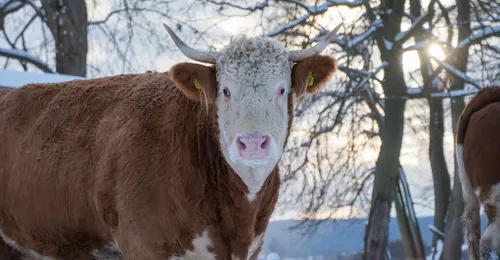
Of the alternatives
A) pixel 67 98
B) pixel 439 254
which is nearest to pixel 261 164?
pixel 67 98

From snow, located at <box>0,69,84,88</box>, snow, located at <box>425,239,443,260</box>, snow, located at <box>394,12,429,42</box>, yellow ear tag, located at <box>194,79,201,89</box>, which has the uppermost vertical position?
snow, located at <box>394,12,429,42</box>

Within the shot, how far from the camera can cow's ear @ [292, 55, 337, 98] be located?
15.1 feet

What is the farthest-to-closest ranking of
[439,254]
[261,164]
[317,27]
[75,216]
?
[439,254]
[317,27]
[75,216]
[261,164]

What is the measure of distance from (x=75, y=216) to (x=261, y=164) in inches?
66.5

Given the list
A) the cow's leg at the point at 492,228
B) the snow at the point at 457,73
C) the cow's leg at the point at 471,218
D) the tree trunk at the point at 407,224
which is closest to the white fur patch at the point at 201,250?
the cow's leg at the point at 492,228

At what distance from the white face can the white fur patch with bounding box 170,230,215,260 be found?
413 millimetres

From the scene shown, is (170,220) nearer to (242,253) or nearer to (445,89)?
(242,253)

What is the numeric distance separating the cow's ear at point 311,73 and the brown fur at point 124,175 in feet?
0.10

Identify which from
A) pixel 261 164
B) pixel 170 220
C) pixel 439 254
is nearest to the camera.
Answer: pixel 261 164

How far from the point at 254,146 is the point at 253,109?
0.29 m

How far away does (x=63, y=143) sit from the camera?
517 centimetres

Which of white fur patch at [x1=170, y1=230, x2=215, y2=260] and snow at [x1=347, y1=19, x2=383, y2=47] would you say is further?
snow at [x1=347, y1=19, x2=383, y2=47]

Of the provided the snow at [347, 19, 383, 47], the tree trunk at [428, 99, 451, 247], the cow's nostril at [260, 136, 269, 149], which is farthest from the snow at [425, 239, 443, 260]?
the cow's nostril at [260, 136, 269, 149]

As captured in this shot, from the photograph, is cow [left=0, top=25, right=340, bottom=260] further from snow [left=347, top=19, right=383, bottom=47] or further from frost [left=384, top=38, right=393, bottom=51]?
frost [left=384, top=38, right=393, bottom=51]
